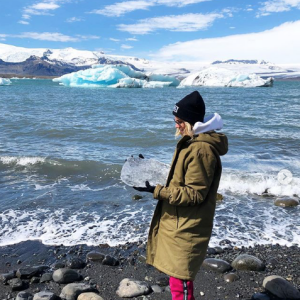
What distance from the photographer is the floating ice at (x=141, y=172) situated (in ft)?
11.4

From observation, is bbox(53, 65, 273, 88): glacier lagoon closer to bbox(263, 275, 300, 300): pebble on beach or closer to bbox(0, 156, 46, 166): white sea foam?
bbox(0, 156, 46, 166): white sea foam

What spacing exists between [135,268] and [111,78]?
7078cm

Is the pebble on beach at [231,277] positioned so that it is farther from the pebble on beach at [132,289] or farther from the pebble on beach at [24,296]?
the pebble on beach at [24,296]

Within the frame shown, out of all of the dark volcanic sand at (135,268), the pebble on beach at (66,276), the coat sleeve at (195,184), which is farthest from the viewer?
the pebble on beach at (66,276)

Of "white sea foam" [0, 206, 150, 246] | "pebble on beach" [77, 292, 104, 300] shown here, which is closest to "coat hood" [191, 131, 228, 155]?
"pebble on beach" [77, 292, 104, 300]

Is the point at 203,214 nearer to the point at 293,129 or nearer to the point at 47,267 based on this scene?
the point at 47,267

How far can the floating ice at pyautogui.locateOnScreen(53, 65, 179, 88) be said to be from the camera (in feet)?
238

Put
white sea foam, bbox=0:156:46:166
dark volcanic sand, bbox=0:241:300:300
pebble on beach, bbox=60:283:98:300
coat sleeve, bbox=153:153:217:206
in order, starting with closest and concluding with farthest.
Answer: coat sleeve, bbox=153:153:217:206
pebble on beach, bbox=60:283:98:300
dark volcanic sand, bbox=0:241:300:300
white sea foam, bbox=0:156:46:166

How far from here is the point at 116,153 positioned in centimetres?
1259

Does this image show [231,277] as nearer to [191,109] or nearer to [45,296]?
[45,296]

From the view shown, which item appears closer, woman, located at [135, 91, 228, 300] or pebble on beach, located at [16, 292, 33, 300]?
woman, located at [135, 91, 228, 300]

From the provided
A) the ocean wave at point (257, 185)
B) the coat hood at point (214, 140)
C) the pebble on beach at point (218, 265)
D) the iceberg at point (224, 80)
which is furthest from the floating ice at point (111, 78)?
the coat hood at point (214, 140)

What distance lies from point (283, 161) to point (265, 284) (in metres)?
8.04

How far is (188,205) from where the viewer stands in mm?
2469
